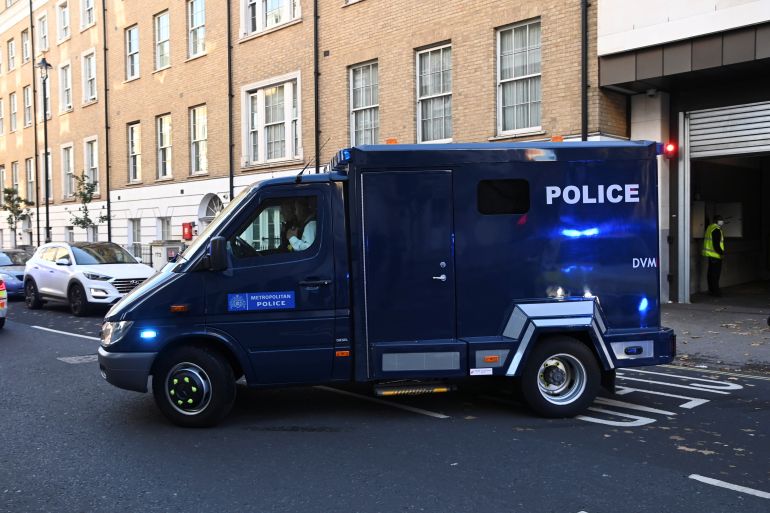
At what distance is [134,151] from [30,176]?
472 inches

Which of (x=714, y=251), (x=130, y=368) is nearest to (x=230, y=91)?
(x=714, y=251)

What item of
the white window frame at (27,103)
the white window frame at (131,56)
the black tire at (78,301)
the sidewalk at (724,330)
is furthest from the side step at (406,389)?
the white window frame at (27,103)

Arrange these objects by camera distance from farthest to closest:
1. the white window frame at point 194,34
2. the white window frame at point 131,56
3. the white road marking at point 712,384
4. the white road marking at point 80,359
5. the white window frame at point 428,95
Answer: the white window frame at point 131,56, the white window frame at point 194,34, the white window frame at point 428,95, the white road marking at point 80,359, the white road marking at point 712,384

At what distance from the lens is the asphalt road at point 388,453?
14.8 feet

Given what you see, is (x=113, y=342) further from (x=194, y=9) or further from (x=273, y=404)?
(x=194, y=9)

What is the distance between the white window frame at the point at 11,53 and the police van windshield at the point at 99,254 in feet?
85.7

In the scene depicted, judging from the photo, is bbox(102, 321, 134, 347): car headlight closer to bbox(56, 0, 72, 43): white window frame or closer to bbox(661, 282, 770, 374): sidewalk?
bbox(661, 282, 770, 374): sidewalk

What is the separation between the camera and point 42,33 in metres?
33.6

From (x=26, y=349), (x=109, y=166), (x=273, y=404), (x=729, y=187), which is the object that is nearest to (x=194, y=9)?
(x=109, y=166)

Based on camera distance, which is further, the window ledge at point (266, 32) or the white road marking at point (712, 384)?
the window ledge at point (266, 32)

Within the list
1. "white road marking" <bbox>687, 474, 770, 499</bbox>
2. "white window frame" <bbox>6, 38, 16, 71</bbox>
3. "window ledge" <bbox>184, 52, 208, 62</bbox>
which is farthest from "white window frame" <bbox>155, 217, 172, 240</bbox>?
"white road marking" <bbox>687, 474, 770, 499</bbox>

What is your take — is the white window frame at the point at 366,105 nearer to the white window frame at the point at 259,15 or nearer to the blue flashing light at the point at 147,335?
the white window frame at the point at 259,15

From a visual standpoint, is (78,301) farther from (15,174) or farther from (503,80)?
(15,174)

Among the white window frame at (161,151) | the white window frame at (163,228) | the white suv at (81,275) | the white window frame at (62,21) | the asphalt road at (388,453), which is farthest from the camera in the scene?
the white window frame at (62,21)
